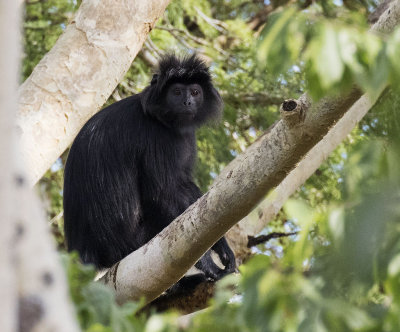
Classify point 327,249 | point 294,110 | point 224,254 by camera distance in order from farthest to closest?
point 224,254 < point 294,110 < point 327,249

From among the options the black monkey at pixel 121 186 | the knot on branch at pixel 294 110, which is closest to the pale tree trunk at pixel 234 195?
the knot on branch at pixel 294 110

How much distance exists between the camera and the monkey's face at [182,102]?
630 cm

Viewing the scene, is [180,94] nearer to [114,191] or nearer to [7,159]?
[114,191]

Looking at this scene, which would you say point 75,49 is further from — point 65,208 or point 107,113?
point 65,208

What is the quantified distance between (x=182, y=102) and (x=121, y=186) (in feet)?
3.76

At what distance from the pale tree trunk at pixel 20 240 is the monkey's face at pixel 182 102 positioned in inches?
193

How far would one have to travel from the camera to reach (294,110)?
337cm

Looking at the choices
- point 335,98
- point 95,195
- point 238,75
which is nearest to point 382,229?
point 335,98

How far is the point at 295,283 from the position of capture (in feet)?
5.41

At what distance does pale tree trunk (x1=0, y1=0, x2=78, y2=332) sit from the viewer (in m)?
1.29

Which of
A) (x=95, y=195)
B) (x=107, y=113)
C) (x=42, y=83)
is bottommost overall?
(x=95, y=195)

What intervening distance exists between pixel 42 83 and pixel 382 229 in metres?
4.28

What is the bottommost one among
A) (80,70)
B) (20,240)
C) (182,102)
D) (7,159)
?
(182,102)

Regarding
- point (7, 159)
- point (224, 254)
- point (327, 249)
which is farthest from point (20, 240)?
point (224, 254)
